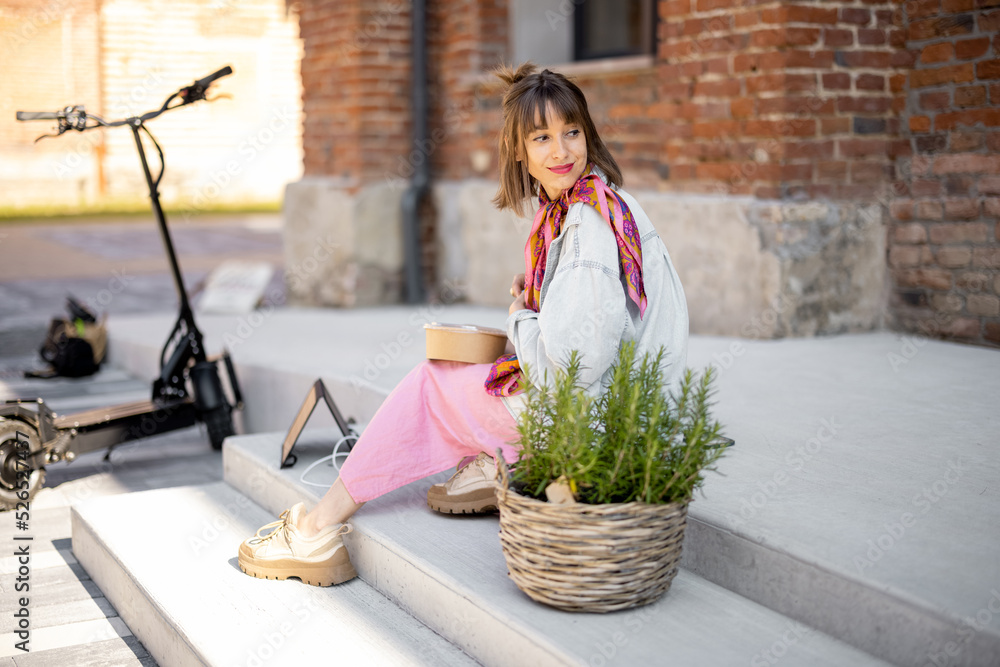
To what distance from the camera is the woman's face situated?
246cm

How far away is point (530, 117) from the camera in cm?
246

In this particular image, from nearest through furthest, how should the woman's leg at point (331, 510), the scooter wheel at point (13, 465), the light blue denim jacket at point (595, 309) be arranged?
the light blue denim jacket at point (595, 309) < the woman's leg at point (331, 510) < the scooter wheel at point (13, 465)

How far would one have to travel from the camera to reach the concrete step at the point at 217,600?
7.79ft

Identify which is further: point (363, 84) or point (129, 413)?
point (363, 84)

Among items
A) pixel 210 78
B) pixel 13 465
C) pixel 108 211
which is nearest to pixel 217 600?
pixel 13 465

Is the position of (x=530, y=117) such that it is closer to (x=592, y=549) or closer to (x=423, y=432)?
(x=423, y=432)

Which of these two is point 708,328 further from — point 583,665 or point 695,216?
point 583,665

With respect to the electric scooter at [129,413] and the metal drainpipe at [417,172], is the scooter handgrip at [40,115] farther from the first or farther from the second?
the metal drainpipe at [417,172]

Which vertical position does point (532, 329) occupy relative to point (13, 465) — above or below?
above

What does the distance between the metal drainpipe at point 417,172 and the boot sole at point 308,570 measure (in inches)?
181

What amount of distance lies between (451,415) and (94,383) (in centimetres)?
435

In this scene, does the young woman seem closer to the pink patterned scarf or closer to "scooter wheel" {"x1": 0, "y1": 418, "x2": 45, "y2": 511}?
the pink patterned scarf

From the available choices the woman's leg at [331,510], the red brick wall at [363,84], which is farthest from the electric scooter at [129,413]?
the red brick wall at [363,84]

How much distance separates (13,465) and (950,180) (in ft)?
13.5
